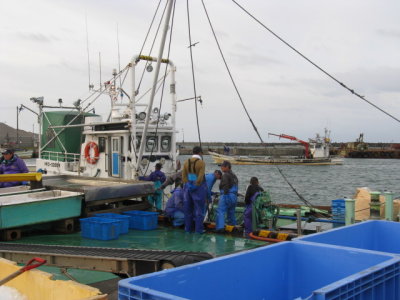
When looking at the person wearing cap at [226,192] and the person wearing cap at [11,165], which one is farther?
the person wearing cap at [11,165]

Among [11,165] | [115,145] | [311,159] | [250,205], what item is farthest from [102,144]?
[311,159]

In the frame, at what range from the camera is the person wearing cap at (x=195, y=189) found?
7.53 meters

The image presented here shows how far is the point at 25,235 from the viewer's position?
768 centimetres

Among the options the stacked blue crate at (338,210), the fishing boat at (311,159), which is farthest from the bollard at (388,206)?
the fishing boat at (311,159)

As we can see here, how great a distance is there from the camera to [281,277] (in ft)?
11.4

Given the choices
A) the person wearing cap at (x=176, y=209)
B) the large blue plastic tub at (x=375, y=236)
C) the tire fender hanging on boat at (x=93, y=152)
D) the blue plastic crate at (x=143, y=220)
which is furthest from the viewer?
the tire fender hanging on boat at (x=93, y=152)

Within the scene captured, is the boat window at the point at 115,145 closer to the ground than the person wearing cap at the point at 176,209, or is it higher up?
higher up

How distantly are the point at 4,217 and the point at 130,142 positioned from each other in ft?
15.8

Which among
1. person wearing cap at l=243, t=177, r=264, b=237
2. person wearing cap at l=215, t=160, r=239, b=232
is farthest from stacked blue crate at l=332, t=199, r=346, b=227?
person wearing cap at l=215, t=160, r=239, b=232

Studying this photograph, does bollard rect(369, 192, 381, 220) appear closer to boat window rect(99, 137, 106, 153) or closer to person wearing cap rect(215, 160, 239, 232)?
person wearing cap rect(215, 160, 239, 232)

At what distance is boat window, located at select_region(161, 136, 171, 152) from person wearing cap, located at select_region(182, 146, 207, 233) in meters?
4.38

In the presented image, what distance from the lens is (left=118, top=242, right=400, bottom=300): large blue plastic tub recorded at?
2.52 meters

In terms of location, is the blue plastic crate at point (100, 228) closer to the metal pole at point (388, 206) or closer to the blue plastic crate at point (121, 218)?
the blue plastic crate at point (121, 218)

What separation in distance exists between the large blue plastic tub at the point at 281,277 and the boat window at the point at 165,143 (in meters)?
8.77
